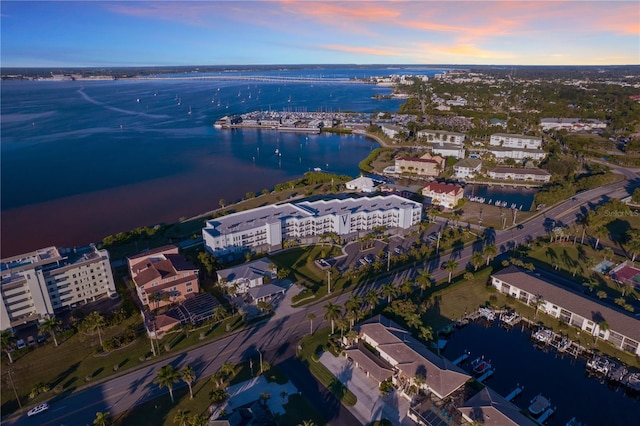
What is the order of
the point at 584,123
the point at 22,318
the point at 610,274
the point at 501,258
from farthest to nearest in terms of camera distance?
the point at 584,123, the point at 501,258, the point at 610,274, the point at 22,318

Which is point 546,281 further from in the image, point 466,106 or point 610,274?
point 466,106

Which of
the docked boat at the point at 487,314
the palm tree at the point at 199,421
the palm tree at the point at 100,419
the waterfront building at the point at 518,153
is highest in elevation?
the waterfront building at the point at 518,153

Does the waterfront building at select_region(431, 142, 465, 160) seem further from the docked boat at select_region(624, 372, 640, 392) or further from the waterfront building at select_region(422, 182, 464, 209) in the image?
the docked boat at select_region(624, 372, 640, 392)

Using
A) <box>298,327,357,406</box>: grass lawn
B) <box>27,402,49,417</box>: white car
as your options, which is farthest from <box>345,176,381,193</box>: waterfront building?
<box>27,402,49,417</box>: white car

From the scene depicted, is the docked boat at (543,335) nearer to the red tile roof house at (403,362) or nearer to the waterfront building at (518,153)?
the red tile roof house at (403,362)

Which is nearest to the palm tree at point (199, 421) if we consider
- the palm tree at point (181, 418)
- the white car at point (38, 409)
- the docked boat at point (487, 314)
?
the palm tree at point (181, 418)

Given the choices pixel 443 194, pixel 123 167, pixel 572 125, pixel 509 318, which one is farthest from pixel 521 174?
pixel 123 167

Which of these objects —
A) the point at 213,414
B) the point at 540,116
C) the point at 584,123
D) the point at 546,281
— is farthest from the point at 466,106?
the point at 213,414
